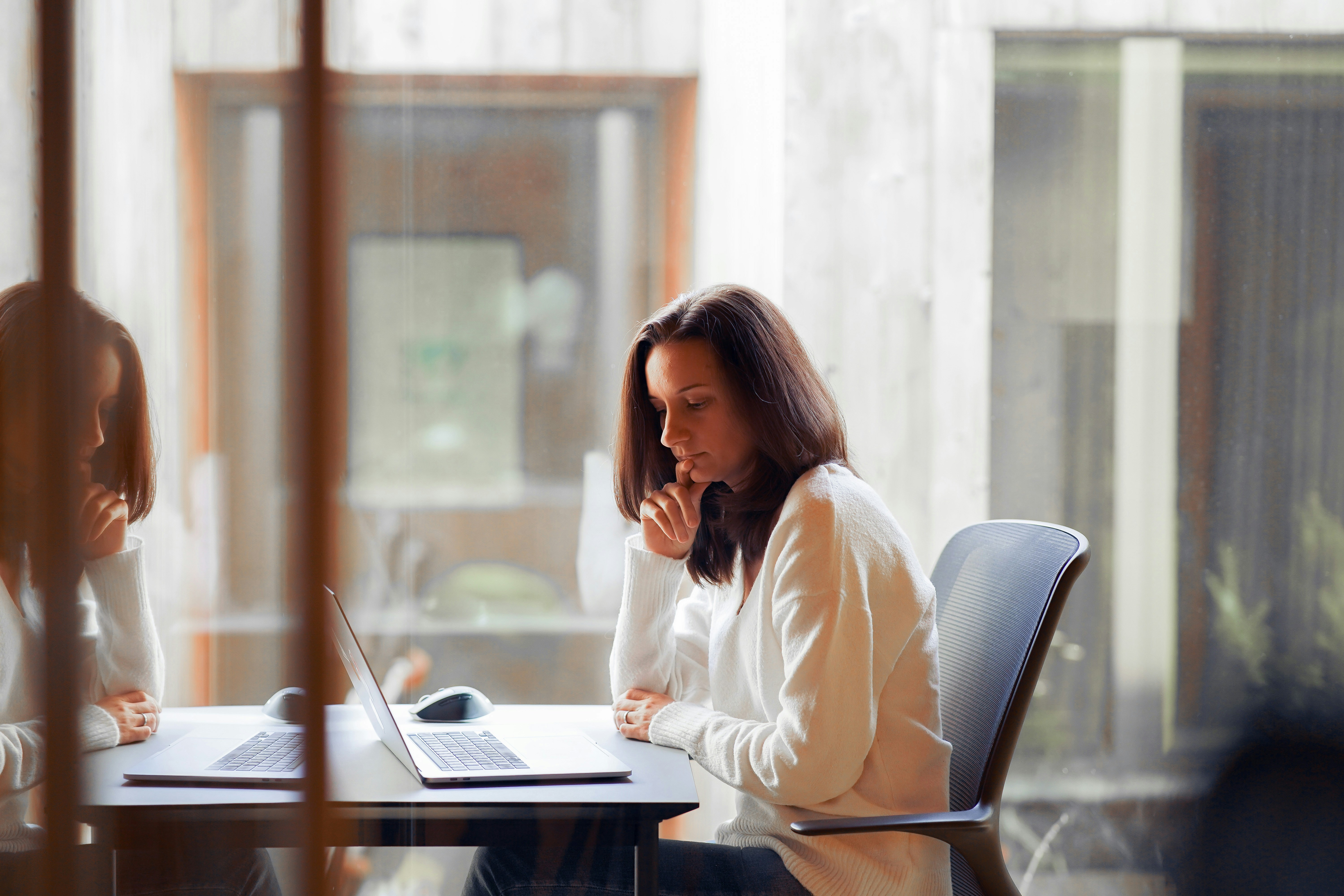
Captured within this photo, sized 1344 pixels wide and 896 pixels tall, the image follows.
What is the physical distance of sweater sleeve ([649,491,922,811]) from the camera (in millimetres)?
929

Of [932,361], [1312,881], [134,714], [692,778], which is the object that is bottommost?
[1312,881]

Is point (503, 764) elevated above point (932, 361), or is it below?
below

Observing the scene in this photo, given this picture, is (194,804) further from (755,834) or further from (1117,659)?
(1117,659)

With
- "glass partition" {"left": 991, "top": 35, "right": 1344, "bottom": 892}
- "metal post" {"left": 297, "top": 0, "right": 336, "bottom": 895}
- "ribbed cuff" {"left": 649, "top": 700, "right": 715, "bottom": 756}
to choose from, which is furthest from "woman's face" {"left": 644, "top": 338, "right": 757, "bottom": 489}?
"glass partition" {"left": 991, "top": 35, "right": 1344, "bottom": 892}

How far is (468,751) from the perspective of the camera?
1001 millimetres

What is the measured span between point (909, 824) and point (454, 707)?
0.57 meters

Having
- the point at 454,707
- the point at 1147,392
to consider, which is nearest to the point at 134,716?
the point at 454,707

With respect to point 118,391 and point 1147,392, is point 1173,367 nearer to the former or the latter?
point 1147,392

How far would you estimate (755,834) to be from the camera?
1.05 metres

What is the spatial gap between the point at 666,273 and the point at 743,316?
49 cm

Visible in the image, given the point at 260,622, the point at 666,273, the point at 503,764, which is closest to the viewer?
the point at 260,622

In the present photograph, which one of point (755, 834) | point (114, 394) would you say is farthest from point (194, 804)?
point (755, 834)

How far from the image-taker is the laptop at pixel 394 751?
76 centimetres

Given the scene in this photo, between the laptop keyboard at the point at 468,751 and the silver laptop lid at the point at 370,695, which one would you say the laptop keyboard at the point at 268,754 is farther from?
the laptop keyboard at the point at 468,751
